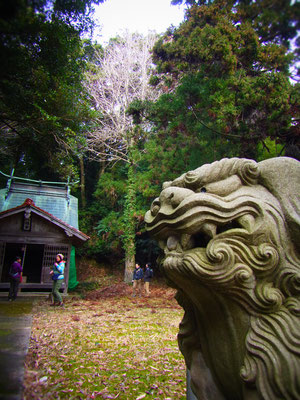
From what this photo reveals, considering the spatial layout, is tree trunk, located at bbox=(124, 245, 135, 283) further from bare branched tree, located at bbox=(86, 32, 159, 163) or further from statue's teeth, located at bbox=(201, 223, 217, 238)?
statue's teeth, located at bbox=(201, 223, 217, 238)

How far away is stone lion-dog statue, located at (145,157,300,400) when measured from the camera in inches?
63.7

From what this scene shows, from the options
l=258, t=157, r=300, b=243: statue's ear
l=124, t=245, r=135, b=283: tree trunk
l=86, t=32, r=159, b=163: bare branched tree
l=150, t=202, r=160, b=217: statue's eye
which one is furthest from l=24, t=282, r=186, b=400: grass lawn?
l=124, t=245, r=135, b=283: tree trunk

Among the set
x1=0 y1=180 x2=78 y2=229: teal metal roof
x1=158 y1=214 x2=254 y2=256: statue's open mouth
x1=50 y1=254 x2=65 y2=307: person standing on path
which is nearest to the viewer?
x1=158 y1=214 x2=254 y2=256: statue's open mouth

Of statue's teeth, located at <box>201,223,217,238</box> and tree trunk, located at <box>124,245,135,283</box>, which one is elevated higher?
tree trunk, located at <box>124,245,135,283</box>

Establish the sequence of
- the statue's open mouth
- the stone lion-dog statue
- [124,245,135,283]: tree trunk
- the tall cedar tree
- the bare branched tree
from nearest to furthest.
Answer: the tall cedar tree < the stone lion-dog statue < the statue's open mouth < the bare branched tree < [124,245,135,283]: tree trunk

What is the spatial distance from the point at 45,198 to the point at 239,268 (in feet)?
38.2

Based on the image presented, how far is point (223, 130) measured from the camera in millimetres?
6242

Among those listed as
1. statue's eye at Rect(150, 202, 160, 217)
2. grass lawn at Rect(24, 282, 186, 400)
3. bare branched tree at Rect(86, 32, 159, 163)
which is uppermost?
bare branched tree at Rect(86, 32, 159, 163)

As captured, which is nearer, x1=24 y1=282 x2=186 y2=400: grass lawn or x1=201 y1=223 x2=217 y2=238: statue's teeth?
x1=201 y1=223 x2=217 y2=238: statue's teeth

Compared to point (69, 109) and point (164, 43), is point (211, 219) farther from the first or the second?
point (164, 43)

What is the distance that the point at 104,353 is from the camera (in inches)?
186

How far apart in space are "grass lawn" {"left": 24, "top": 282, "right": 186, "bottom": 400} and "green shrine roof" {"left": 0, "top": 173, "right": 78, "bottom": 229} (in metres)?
4.10

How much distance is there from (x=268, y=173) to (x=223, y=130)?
4.49 metres

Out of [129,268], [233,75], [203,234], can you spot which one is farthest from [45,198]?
[203,234]
